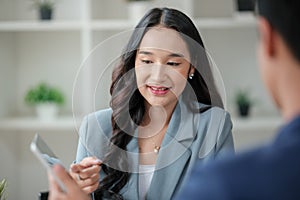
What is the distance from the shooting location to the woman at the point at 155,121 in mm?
1358

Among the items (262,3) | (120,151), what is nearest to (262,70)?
(262,3)

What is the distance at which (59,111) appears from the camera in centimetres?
316

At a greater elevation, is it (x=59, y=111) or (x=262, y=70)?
(x=262, y=70)

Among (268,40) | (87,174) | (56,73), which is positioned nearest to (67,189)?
(87,174)

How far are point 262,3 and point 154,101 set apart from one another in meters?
0.67

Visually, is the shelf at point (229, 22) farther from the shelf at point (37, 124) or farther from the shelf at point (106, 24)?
the shelf at point (37, 124)

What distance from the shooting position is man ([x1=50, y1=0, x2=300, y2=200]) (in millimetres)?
658

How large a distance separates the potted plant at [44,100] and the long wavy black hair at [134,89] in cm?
154

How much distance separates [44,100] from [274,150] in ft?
7.86

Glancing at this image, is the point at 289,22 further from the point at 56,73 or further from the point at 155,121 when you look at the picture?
the point at 56,73

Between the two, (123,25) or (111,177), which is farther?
(123,25)

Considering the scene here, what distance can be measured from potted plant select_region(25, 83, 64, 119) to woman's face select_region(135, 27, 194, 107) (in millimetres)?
1627

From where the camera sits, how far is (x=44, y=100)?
2.98m

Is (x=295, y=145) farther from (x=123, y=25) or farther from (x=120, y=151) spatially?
(x=123, y=25)
